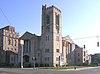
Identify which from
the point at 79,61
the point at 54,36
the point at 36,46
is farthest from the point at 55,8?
the point at 79,61

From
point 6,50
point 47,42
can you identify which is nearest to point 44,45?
point 47,42

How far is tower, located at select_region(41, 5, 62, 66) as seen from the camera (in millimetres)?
81625

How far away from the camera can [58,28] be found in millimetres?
85250

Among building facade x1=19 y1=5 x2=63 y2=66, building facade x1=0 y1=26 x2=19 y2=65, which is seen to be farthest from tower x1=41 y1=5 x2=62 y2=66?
building facade x1=0 y1=26 x2=19 y2=65

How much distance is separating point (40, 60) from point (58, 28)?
13.5m

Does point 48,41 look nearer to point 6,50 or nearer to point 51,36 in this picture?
point 51,36

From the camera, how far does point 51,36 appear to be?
268 ft

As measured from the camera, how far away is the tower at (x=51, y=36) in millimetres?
81625

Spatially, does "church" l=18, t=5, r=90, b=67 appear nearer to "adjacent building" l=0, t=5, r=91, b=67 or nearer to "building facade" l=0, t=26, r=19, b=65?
"adjacent building" l=0, t=5, r=91, b=67

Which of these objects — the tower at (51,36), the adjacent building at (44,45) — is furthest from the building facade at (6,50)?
the tower at (51,36)

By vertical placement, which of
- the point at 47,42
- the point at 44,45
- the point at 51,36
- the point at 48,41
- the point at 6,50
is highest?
the point at 51,36

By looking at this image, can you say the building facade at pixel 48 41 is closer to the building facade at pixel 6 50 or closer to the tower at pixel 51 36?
the tower at pixel 51 36

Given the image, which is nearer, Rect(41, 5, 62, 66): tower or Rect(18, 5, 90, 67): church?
Rect(41, 5, 62, 66): tower

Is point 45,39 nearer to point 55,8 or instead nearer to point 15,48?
point 55,8
